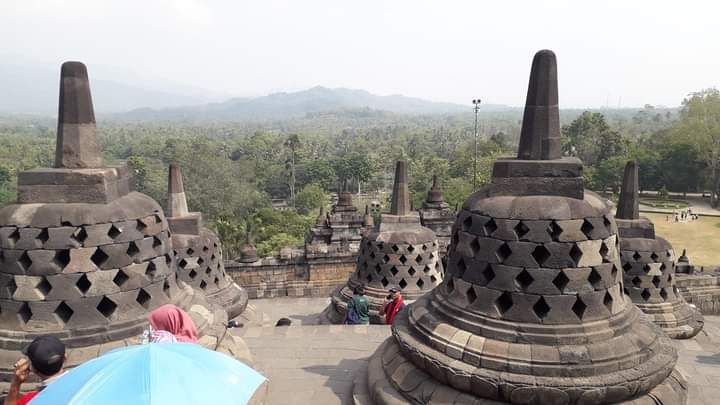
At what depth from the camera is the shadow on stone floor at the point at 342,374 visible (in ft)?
16.6

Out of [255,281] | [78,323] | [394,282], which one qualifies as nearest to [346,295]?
[394,282]

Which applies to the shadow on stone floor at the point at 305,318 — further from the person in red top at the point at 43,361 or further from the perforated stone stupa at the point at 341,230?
the person in red top at the point at 43,361

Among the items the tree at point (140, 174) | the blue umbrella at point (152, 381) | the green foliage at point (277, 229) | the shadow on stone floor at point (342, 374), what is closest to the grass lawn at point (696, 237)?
the green foliage at point (277, 229)

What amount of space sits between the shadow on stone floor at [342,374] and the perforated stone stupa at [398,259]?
2687mm

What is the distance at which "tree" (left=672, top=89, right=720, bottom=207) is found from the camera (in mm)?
40531

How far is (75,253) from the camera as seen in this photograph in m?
4.11

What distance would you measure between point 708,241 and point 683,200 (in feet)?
57.7

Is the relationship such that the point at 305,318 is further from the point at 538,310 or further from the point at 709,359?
the point at 538,310

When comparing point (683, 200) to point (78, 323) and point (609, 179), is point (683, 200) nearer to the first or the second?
point (609, 179)

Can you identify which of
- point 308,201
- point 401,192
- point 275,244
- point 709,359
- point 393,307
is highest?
point 401,192

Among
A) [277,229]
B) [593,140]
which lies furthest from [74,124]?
[593,140]

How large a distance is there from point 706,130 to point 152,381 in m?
51.8

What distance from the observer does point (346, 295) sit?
30.7 ft

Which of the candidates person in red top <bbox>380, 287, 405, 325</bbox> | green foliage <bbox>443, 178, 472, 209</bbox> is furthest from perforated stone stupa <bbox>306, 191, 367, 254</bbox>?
green foliage <bbox>443, 178, 472, 209</bbox>
